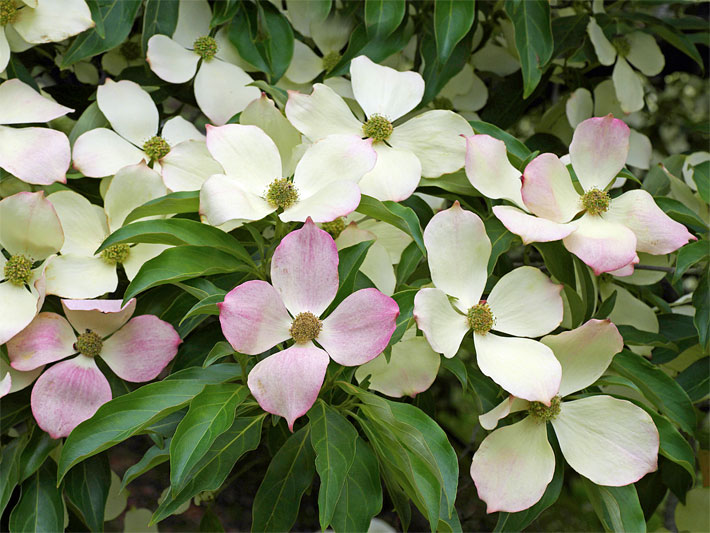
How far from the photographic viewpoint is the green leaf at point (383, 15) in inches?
37.9

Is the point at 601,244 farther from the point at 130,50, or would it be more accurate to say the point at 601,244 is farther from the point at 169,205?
the point at 130,50

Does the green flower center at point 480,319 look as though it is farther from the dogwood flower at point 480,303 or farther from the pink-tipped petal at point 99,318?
the pink-tipped petal at point 99,318

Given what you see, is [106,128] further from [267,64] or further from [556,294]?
[556,294]

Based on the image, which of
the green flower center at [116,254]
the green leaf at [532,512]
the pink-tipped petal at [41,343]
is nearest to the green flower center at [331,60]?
the green flower center at [116,254]

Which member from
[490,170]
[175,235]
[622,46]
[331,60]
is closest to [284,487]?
[175,235]

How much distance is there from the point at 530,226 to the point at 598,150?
165 millimetres

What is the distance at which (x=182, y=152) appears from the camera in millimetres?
827

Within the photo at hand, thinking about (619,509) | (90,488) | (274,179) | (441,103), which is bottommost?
(90,488)

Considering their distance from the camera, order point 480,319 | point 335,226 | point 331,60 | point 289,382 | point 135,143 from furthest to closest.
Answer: point 331,60 → point 135,143 → point 335,226 → point 480,319 → point 289,382

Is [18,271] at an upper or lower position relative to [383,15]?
lower

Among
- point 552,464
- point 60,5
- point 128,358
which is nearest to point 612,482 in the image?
point 552,464

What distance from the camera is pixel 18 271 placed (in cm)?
77

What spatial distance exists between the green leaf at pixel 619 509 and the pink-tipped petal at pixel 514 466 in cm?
7

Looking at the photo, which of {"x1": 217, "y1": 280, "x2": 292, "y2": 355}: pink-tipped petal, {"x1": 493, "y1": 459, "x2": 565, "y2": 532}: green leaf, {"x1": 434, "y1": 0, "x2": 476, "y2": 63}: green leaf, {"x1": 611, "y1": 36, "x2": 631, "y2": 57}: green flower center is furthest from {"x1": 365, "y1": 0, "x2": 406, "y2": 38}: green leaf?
{"x1": 493, "y1": 459, "x2": 565, "y2": 532}: green leaf
